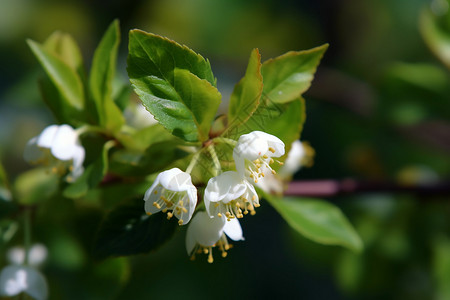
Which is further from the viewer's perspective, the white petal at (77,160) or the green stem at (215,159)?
the white petal at (77,160)

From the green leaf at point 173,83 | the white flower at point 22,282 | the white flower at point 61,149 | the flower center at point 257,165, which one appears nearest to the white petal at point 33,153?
the white flower at point 61,149

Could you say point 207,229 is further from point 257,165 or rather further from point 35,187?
point 35,187

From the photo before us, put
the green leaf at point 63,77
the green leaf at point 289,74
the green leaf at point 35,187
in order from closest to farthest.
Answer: the green leaf at point 289,74
the green leaf at point 63,77
the green leaf at point 35,187

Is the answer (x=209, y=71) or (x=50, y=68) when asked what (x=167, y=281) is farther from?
(x=209, y=71)

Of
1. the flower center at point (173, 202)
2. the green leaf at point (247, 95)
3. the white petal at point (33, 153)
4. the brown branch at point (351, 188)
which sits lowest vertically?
the brown branch at point (351, 188)

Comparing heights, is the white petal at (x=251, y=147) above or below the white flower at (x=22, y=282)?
above

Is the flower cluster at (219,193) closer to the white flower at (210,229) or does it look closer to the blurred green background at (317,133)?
the white flower at (210,229)
